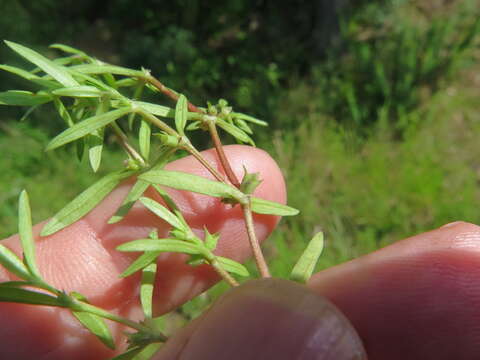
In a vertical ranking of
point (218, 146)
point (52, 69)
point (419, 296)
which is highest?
point (52, 69)

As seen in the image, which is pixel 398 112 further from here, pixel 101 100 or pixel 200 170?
pixel 101 100

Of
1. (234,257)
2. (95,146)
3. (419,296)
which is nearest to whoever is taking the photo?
(95,146)

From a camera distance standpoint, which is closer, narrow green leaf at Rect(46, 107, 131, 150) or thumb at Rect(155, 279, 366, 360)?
thumb at Rect(155, 279, 366, 360)

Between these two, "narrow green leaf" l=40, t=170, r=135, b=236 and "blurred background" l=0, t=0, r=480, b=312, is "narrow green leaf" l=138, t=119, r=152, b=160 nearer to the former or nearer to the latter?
"narrow green leaf" l=40, t=170, r=135, b=236

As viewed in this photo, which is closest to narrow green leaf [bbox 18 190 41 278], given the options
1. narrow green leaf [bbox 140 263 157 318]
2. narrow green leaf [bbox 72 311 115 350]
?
narrow green leaf [bbox 72 311 115 350]

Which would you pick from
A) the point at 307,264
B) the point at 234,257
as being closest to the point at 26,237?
the point at 307,264

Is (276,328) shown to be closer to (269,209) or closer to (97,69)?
(269,209)

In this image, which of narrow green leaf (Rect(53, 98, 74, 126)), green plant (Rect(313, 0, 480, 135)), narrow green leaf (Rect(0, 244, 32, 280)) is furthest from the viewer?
green plant (Rect(313, 0, 480, 135))
